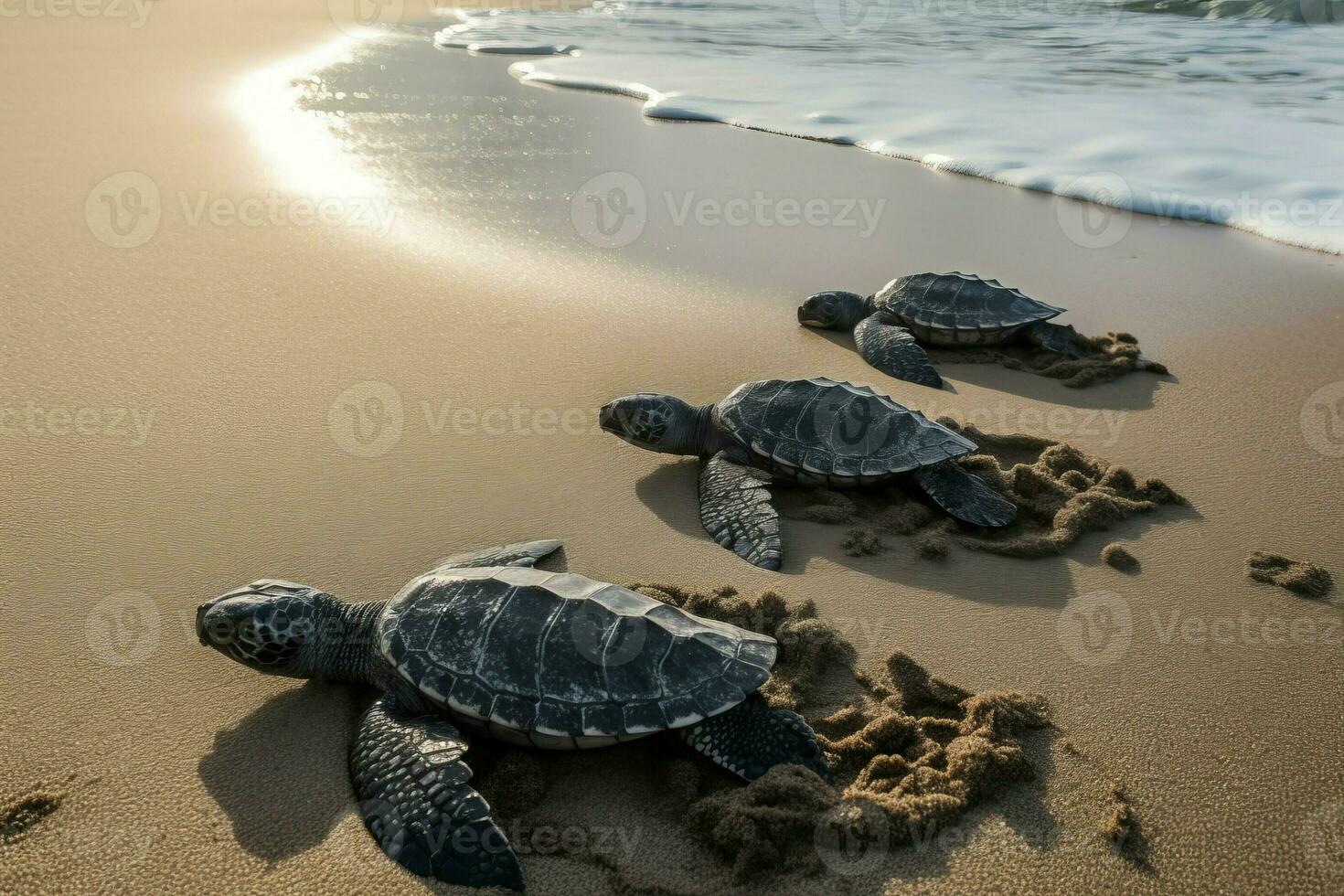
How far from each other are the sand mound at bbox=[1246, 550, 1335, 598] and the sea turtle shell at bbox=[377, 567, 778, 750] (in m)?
2.03

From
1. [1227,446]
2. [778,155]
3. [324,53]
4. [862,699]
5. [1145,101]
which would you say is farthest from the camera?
[324,53]

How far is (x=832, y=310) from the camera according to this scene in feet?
18.8

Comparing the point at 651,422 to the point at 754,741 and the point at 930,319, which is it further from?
the point at 930,319

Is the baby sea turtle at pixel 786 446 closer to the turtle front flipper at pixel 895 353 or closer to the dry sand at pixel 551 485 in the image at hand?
the dry sand at pixel 551 485

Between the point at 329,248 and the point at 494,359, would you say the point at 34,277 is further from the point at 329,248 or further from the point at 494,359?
the point at 494,359

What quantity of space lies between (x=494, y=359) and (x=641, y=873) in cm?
338

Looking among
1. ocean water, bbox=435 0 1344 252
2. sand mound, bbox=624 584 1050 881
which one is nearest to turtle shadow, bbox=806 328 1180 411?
sand mound, bbox=624 584 1050 881

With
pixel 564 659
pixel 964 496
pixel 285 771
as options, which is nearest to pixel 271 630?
pixel 285 771

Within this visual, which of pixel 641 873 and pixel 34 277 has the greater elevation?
pixel 34 277

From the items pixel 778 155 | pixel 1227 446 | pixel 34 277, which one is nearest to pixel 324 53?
pixel 778 155

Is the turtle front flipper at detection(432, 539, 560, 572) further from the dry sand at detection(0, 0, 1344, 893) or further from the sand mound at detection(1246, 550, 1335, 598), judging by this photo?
the sand mound at detection(1246, 550, 1335, 598)

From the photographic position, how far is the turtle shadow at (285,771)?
2490mm

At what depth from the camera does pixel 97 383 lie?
14.9 ft

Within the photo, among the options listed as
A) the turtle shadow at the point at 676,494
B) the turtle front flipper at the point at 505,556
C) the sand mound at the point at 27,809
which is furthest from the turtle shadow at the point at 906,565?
the sand mound at the point at 27,809
